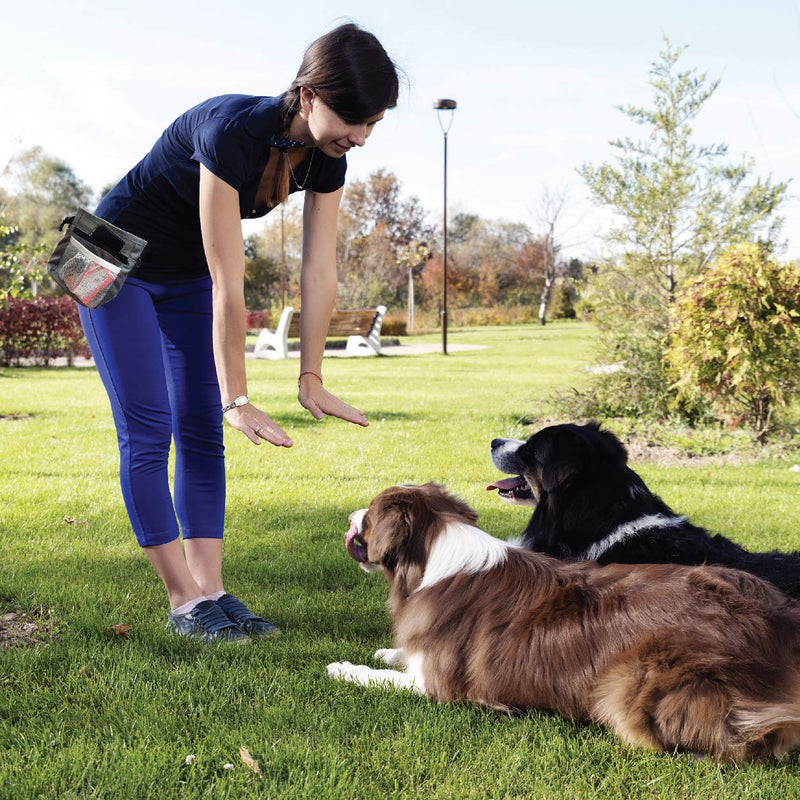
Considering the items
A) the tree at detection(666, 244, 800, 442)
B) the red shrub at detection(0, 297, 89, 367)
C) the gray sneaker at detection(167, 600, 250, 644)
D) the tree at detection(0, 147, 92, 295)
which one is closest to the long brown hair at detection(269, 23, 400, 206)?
the gray sneaker at detection(167, 600, 250, 644)

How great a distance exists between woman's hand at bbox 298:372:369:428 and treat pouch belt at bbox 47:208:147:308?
0.84 metres

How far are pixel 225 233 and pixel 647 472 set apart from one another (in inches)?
198

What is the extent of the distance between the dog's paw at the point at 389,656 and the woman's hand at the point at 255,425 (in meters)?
0.93

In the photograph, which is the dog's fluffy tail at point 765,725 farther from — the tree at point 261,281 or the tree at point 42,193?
the tree at point 42,193

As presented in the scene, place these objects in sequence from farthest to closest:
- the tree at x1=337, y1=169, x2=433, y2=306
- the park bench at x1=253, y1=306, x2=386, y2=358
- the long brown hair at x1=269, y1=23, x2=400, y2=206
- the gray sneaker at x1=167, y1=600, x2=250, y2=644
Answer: the tree at x1=337, y1=169, x2=433, y2=306, the park bench at x1=253, y1=306, x2=386, y2=358, the gray sneaker at x1=167, y1=600, x2=250, y2=644, the long brown hair at x1=269, y1=23, x2=400, y2=206

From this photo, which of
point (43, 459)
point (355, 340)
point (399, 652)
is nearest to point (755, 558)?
point (399, 652)

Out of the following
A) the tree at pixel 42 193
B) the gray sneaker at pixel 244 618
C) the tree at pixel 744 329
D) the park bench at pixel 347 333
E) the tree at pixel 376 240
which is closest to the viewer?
the gray sneaker at pixel 244 618

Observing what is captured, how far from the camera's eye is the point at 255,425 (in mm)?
2818

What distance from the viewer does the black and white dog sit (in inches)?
125

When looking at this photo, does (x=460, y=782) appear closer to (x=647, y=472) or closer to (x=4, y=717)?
(x=4, y=717)

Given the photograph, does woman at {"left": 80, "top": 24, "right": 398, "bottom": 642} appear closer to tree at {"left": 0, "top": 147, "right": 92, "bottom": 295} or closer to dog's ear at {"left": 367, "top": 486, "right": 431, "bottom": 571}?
dog's ear at {"left": 367, "top": 486, "right": 431, "bottom": 571}

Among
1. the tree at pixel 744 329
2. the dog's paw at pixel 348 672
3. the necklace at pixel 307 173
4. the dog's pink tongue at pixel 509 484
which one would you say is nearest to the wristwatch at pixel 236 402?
the necklace at pixel 307 173

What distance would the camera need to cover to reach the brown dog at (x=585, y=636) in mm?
2252

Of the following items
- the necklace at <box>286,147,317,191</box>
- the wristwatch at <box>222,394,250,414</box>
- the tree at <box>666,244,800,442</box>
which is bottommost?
the wristwatch at <box>222,394,250,414</box>
